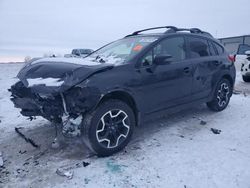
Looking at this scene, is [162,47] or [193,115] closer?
[162,47]

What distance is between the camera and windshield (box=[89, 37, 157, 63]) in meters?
4.06

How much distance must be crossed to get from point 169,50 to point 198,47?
0.99 metres

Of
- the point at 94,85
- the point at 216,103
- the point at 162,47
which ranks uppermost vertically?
the point at 162,47

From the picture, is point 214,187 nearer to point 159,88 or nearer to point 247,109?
point 159,88

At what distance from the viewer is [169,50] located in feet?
14.7

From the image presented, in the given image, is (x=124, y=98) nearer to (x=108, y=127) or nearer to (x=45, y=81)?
(x=108, y=127)

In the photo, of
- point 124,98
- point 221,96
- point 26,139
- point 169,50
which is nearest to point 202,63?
point 169,50

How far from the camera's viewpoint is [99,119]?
11.3ft

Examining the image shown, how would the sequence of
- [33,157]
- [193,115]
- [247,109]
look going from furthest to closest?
[247,109] → [193,115] → [33,157]

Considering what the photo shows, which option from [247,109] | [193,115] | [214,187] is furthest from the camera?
[247,109]

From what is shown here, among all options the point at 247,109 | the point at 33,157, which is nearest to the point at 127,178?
the point at 33,157

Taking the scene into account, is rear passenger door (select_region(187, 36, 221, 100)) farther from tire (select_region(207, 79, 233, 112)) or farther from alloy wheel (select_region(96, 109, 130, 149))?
alloy wheel (select_region(96, 109, 130, 149))

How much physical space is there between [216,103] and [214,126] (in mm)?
896

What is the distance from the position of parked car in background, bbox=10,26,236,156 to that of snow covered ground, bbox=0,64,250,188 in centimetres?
40
